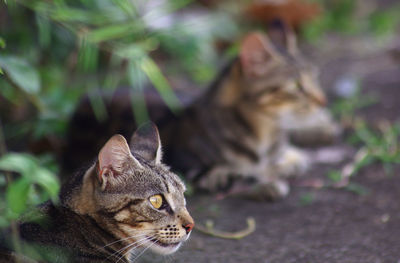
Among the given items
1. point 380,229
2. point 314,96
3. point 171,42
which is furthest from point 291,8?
point 380,229

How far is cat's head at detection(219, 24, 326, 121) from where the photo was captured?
12.0 feet

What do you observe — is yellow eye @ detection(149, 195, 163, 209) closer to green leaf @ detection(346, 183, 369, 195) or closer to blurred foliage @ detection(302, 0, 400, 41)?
green leaf @ detection(346, 183, 369, 195)

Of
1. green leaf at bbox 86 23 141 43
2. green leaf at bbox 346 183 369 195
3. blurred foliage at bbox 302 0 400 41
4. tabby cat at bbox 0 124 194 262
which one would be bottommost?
green leaf at bbox 346 183 369 195

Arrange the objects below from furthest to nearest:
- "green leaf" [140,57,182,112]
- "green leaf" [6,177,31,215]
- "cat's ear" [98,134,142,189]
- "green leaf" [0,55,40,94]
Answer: "green leaf" [140,57,182,112], "green leaf" [0,55,40,94], "cat's ear" [98,134,142,189], "green leaf" [6,177,31,215]

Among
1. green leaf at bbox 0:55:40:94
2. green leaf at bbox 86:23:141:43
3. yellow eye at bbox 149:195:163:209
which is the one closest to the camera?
yellow eye at bbox 149:195:163:209

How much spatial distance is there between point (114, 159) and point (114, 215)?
8.7 inches

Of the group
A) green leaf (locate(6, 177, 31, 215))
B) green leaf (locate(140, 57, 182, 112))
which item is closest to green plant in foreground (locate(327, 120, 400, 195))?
green leaf (locate(140, 57, 182, 112))

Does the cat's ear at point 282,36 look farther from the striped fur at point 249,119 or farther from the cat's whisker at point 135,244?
the cat's whisker at point 135,244

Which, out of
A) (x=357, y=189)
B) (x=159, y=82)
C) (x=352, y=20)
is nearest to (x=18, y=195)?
(x=159, y=82)

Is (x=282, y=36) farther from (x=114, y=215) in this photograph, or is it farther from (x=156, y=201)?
(x=114, y=215)

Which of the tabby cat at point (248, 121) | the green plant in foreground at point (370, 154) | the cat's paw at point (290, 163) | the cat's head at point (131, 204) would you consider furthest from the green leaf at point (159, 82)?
the green plant in foreground at point (370, 154)

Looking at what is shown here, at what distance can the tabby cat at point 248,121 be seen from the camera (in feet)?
12.0

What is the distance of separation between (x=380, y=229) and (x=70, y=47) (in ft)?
8.14

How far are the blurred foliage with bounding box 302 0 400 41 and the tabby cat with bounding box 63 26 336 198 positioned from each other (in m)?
3.10
